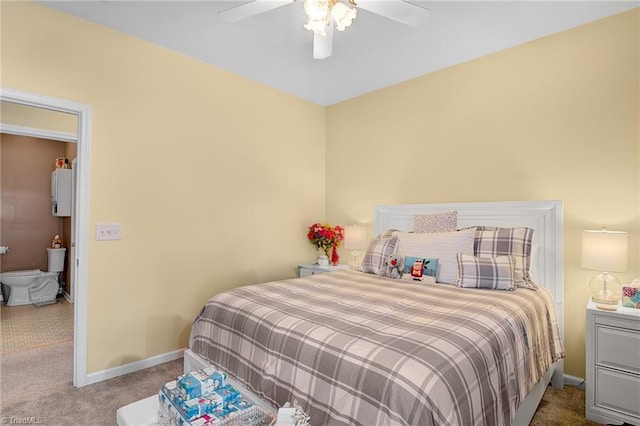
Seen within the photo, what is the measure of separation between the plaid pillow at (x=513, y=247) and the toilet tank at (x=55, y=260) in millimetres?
5447

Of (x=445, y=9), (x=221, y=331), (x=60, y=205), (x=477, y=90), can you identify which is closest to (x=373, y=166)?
(x=477, y=90)

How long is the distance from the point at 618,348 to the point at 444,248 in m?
1.11

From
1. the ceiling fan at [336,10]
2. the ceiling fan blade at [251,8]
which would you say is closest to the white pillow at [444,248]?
the ceiling fan at [336,10]

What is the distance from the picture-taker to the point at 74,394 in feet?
7.38

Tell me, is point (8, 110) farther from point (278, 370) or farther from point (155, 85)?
point (278, 370)

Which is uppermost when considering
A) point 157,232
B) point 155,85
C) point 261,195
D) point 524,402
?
point 155,85

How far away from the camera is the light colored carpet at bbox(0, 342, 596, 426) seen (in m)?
1.99

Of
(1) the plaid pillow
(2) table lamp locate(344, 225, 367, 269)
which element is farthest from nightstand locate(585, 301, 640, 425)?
(2) table lamp locate(344, 225, 367, 269)

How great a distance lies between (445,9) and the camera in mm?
2316

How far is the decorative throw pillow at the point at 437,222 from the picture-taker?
286 cm

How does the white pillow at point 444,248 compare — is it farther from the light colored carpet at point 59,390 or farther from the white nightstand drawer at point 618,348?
the light colored carpet at point 59,390

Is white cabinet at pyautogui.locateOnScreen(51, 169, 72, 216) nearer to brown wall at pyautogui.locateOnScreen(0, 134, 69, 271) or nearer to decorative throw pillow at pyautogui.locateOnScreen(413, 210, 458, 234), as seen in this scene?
brown wall at pyautogui.locateOnScreen(0, 134, 69, 271)

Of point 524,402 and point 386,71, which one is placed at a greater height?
point 386,71

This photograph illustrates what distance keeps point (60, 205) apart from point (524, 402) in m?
5.77
